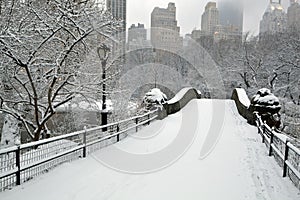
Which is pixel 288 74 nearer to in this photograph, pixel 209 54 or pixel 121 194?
pixel 209 54

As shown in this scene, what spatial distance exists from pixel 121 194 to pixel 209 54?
51452 millimetres

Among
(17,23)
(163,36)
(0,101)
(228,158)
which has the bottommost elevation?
(228,158)

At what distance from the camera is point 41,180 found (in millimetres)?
5984

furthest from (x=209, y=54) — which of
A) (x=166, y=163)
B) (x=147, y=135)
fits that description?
(x=166, y=163)

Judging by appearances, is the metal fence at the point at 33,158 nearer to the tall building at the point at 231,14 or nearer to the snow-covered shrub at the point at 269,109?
the snow-covered shrub at the point at 269,109

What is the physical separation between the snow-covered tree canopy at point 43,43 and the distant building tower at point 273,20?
45665mm

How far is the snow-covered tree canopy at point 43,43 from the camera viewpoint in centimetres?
892

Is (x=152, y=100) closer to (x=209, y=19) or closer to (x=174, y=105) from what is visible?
(x=174, y=105)

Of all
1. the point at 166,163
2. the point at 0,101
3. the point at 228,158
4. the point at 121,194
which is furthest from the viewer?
the point at 0,101

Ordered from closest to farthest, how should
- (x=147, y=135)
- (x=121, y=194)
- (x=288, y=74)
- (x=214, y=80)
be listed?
(x=121, y=194), (x=147, y=135), (x=288, y=74), (x=214, y=80)

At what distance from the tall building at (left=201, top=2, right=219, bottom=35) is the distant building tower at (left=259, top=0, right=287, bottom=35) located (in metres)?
13.1

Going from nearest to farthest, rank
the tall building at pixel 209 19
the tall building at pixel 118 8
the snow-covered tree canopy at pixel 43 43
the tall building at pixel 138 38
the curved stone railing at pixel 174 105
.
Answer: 1. the snow-covered tree canopy at pixel 43 43
2. the tall building at pixel 118 8
3. the curved stone railing at pixel 174 105
4. the tall building at pixel 138 38
5. the tall building at pixel 209 19

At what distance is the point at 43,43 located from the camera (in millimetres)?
9258

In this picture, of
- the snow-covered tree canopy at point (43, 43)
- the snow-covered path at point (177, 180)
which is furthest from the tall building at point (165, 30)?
the snow-covered path at point (177, 180)
